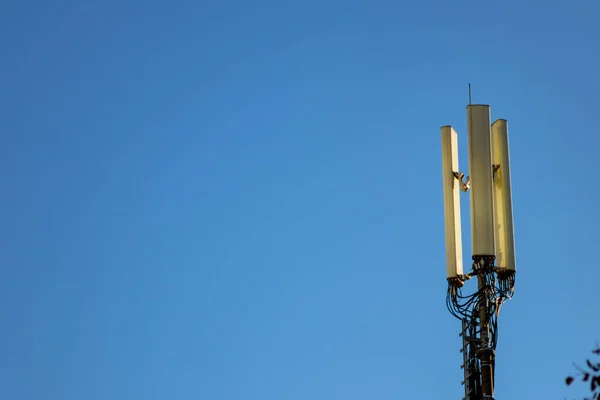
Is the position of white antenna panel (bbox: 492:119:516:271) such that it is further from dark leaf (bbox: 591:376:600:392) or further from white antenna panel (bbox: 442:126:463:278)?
dark leaf (bbox: 591:376:600:392)

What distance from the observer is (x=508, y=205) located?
29.9m

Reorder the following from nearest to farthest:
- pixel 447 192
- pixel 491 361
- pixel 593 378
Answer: pixel 593 378 < pixel 491 361 < pixel 447 192

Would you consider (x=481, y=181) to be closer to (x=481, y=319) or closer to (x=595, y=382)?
(x=481, y=319)

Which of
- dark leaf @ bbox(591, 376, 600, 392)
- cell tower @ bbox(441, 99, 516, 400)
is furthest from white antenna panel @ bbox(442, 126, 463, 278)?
dark leaf @ bbox(591, 376, 600, 392)

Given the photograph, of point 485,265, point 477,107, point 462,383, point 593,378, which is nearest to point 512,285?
point 485,265

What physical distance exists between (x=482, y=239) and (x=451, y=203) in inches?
56.5

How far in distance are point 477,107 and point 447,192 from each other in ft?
7.50

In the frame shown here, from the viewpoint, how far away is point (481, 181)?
29516 millimetres

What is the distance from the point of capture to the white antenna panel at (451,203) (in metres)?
29.3

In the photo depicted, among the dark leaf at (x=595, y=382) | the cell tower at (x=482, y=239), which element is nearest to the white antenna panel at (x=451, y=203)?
the cell tower at (x=482, y=239)

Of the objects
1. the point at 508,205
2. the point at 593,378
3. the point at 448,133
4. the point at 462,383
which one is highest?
the point at 448,133

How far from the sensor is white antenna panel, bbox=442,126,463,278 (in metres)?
29.3

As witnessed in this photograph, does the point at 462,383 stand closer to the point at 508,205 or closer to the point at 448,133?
the point at 508,205

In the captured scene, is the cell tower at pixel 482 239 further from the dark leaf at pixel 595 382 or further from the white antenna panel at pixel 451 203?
the dark leaf at pixel 595 382
